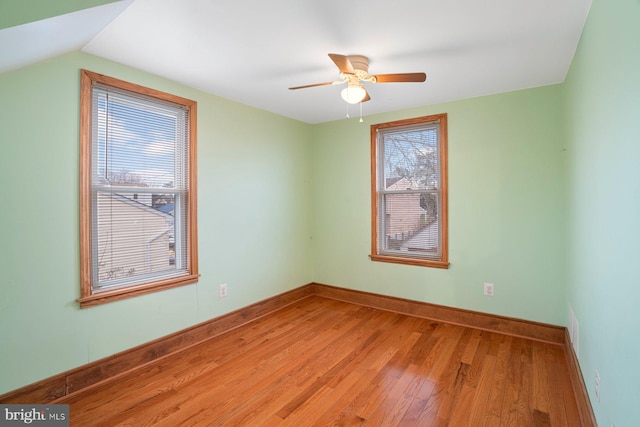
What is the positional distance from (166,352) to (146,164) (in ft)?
5.37

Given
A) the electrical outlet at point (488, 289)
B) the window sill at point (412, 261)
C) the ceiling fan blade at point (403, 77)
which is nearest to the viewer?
the ceiling fan blade at point (403, 77)

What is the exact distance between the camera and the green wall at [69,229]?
1902mm

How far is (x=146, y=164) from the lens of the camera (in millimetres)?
2596

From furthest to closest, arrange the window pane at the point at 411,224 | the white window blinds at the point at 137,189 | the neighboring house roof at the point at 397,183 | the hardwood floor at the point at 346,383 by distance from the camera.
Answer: the neighboring house roof at the point at 397,183
the window pane at the point at 411,224
the white window blinds at the point at 137,189
the hardwood floor at the point at 346,383

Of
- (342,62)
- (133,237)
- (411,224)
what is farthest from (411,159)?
(133,237)

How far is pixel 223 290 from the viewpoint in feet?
10.4

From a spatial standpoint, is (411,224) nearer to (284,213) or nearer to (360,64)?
(284,213)

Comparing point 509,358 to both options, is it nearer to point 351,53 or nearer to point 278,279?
point 278,279

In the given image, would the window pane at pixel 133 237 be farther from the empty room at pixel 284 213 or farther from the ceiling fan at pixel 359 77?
the ceiling fan at pixel 359 77

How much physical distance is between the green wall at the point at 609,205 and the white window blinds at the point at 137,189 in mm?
2951

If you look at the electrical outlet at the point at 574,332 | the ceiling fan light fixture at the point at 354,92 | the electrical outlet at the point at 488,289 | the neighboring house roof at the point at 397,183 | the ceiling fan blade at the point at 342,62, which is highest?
the ceiling fan blade at the point at 342,62

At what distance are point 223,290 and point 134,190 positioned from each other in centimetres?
130

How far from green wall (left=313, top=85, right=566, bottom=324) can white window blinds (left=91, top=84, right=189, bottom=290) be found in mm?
2195

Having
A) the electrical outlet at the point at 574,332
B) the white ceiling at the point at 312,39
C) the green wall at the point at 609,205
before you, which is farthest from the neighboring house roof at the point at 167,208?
the electrical outlet at the point at 574,332
